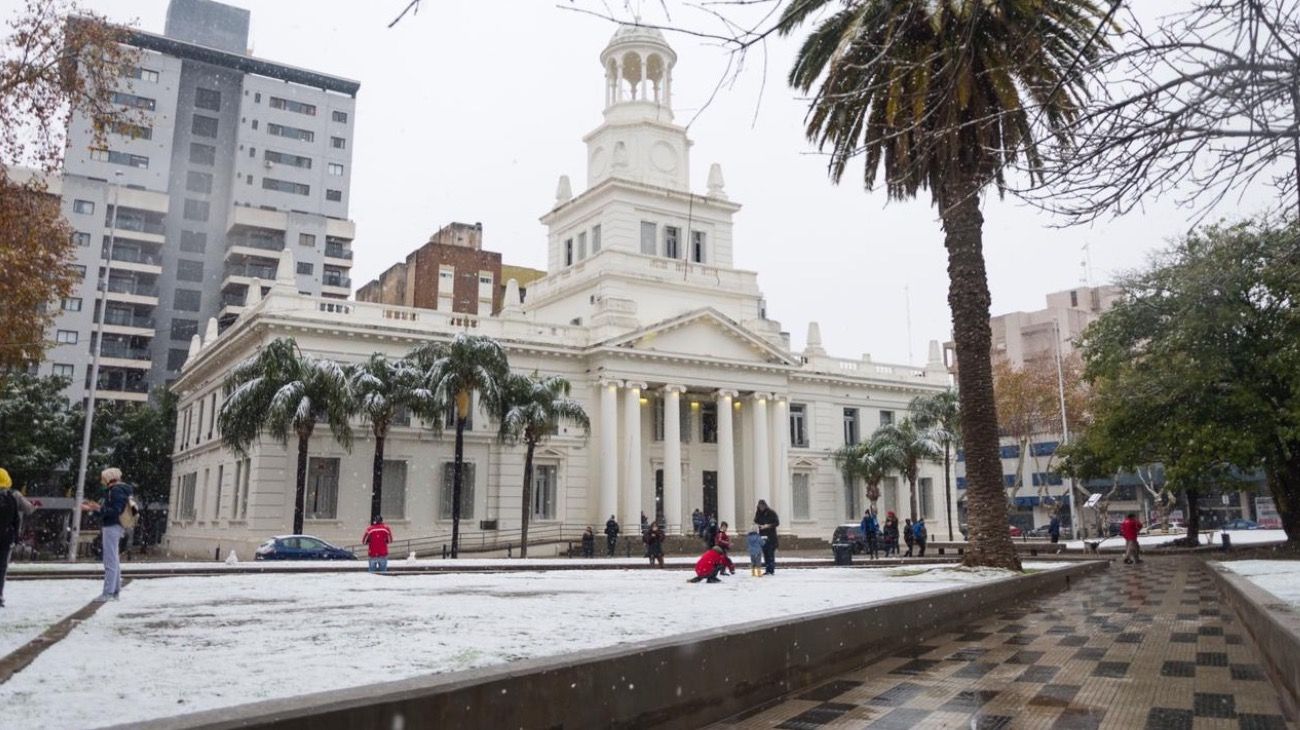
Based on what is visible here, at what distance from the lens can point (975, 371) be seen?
19.2 meters

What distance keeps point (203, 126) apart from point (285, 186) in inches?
322

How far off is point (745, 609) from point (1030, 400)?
5670 cm

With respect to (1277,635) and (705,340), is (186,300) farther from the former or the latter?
(1277,635)

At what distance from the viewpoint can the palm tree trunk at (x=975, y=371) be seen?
62.0 feet

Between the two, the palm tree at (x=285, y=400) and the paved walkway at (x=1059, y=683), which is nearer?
the paved walkway at (x=1059, y=683)

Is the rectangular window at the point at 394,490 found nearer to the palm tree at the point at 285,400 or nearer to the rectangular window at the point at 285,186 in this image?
the palm tree at the point at 285,400

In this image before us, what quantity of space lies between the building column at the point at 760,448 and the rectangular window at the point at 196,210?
176ft

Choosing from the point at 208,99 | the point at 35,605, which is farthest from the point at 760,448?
the point at 208,99

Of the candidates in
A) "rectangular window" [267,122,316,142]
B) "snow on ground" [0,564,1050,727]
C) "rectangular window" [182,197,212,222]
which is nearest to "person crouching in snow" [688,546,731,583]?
"snow on ground" [0,564,1050,727]

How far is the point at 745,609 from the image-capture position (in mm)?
10422

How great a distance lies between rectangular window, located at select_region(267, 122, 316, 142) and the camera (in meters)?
79.6

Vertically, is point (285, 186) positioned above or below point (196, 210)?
above

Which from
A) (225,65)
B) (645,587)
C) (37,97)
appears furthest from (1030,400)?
(225,65)

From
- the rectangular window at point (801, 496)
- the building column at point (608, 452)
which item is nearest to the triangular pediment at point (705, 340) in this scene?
the building column at point (608, 452)
